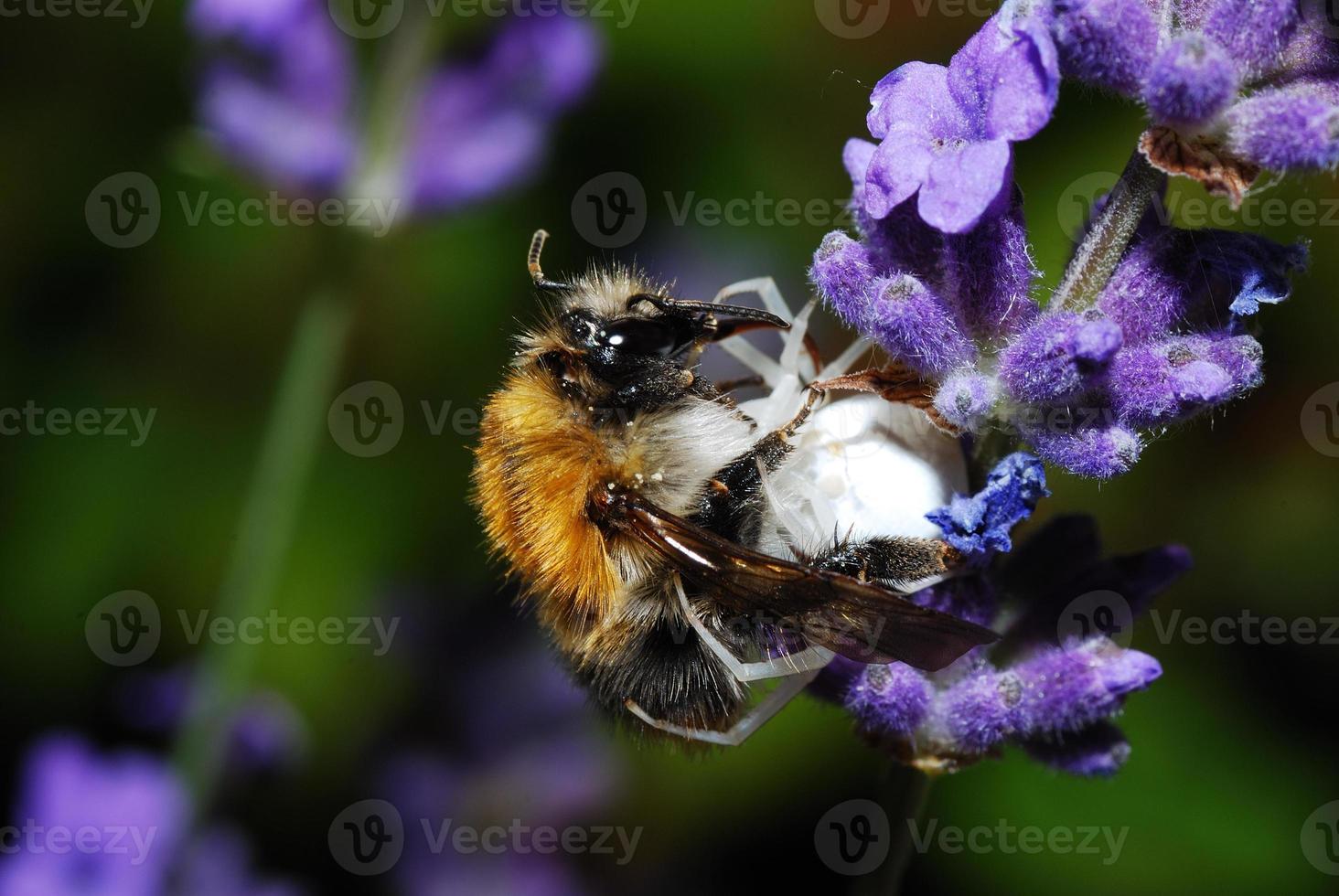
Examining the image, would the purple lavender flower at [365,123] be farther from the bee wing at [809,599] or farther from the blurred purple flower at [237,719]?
the bee wing at [809,599]

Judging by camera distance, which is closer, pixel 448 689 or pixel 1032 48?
pixel 1032 48

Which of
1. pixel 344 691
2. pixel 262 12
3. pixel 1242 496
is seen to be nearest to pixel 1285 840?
pixel 1242 496

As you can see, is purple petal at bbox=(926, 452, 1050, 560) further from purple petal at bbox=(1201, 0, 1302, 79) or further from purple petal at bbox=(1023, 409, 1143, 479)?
purple petal at bbox=(1201, 0, 1302, 79)

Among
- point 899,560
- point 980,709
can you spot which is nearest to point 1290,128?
point 899,560

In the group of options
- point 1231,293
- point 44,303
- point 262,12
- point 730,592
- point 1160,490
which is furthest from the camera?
point 44,303

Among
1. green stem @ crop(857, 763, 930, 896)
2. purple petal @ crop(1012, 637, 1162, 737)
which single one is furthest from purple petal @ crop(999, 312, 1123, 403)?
green stem @ crop(857, 763, 930, 896)

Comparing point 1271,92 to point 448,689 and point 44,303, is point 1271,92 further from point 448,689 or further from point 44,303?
point 44,303
